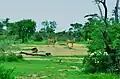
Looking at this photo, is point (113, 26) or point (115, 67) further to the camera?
point (113, 26)

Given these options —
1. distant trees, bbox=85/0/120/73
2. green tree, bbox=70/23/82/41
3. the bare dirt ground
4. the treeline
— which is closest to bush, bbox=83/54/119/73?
distant trees, bbox=85/0/120/73

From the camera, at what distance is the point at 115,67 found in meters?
23.5

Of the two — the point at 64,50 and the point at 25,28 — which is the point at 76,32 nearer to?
the point at 25,28

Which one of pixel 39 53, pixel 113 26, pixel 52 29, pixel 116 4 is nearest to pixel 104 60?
pixel 113 26

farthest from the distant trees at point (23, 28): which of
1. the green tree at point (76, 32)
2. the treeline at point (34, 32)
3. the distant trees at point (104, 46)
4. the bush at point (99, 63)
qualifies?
the bush at point (99, 63)

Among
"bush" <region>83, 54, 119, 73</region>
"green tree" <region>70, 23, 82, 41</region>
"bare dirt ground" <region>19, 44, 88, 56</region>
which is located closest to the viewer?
"bush" <region>83, 54, 119, 73</region>

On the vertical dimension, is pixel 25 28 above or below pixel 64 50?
above

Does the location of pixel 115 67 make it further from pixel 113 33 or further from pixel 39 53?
pixel 39 53

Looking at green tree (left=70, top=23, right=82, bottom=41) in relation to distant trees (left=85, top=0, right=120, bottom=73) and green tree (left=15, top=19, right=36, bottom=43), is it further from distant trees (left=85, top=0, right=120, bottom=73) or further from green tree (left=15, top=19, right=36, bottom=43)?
distant trees (left=85, top=0, right=120, bottom=73)

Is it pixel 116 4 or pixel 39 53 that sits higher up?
pixel 116 4

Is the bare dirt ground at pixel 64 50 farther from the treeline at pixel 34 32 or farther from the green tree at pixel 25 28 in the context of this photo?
the green tree at pixel 25 28

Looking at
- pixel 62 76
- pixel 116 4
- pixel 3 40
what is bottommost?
pixel 62 76

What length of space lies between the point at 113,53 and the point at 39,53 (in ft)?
67.5

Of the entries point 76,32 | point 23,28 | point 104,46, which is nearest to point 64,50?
point 23,28
